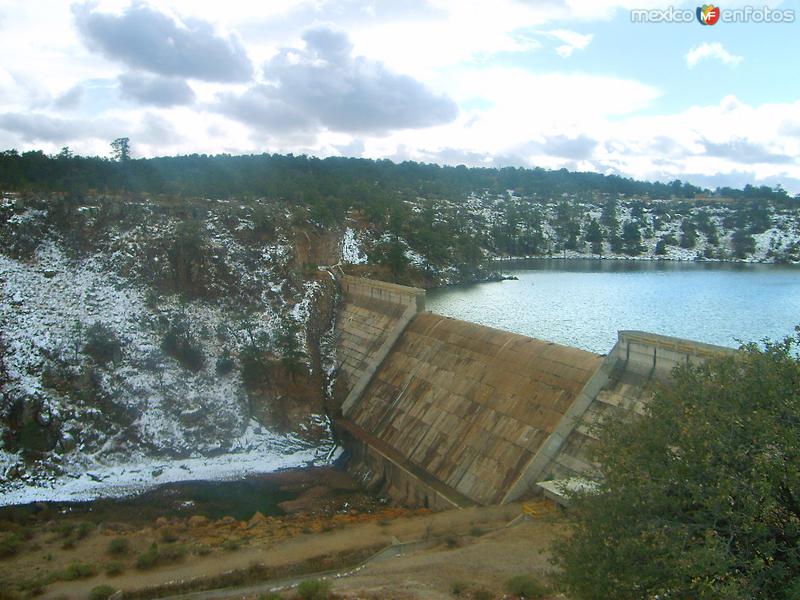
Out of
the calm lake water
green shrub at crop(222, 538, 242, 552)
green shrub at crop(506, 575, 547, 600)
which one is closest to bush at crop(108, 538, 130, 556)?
green shrub at crop(222, 538, 242, 552)

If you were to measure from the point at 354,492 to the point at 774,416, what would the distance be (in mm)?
22598

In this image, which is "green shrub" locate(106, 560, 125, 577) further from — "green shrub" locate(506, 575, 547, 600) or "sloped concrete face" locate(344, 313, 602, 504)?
"green shrub" locate(506, 575, 547, 600)

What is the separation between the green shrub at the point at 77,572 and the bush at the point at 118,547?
5.65 ft

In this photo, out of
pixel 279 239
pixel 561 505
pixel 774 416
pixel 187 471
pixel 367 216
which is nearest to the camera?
pixel 774 416

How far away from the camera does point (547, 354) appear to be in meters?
26.3

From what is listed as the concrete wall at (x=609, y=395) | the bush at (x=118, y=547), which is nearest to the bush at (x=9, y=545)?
the bush at (x=118, y=547)

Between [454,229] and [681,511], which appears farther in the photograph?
[454,229]

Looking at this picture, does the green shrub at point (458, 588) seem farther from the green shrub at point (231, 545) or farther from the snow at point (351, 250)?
the snow at point (351, 250)

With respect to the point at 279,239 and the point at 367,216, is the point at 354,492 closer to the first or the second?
the point at 279,239

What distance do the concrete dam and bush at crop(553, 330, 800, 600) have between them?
5501 mm

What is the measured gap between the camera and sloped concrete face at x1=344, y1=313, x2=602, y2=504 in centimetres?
2397

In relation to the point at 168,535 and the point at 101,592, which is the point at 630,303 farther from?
the point at 101,592

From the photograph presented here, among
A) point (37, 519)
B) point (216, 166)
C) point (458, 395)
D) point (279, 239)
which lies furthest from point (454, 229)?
point (37, 519)

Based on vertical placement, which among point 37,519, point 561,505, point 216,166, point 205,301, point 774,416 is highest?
point 216,166
